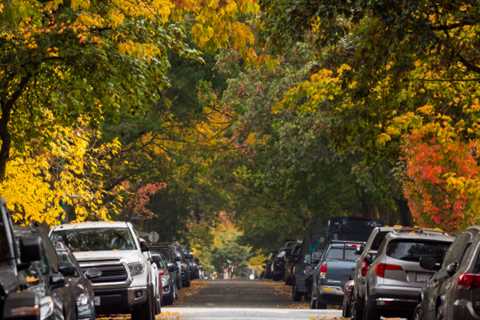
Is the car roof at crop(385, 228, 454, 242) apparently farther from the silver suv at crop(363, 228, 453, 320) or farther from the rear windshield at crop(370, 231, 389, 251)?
the rear windshield at crop(370, 231, 389, 251)

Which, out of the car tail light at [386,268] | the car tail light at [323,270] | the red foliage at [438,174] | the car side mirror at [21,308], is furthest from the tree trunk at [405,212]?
the car side mirror at [21,308]

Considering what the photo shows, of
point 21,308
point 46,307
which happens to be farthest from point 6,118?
point 21,308

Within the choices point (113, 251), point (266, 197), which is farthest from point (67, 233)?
point (266, 197)

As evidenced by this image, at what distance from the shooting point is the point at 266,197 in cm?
6397

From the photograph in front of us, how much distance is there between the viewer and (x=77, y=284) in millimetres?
16906

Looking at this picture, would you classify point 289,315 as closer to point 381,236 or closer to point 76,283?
point 381,236

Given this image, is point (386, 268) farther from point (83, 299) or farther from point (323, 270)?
point (323, 270)

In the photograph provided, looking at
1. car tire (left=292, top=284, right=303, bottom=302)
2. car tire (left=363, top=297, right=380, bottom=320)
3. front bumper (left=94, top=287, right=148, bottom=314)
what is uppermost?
front bumper (left=94, top=287, right=148, bottom=314)

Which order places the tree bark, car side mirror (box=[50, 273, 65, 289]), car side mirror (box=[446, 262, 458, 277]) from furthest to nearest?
the tree bark
car side mirror (box=[446, 262, 458, 277])
car side mirror (box=[50, 273, 65, 289])

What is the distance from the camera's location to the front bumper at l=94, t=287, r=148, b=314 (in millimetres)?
23531

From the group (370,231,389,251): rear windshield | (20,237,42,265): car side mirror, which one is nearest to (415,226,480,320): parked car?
(20,237,42,265): car side mirror

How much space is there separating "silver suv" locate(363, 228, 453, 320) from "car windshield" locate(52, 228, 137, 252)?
17.3ft

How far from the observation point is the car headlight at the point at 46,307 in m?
11.5

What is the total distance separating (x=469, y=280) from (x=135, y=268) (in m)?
10.9
